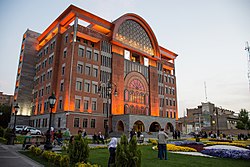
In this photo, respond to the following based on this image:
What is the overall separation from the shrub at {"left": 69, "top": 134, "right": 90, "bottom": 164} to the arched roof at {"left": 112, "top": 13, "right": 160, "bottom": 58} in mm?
35887

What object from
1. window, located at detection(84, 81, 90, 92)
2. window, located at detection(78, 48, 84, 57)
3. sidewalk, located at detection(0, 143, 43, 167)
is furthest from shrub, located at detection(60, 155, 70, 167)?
window, located at detection(78, 48, 84, 57)

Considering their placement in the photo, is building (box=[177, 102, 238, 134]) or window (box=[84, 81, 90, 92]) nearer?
window (box=[84, 81, 90, 92])

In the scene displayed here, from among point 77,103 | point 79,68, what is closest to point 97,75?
point 79,68

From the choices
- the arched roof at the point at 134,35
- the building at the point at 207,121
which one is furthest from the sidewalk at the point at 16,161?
the building at the point at 207,121

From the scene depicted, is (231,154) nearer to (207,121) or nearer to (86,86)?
(86,86)

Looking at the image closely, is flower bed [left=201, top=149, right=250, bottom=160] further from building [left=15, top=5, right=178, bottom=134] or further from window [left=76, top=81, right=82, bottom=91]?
window [left=76, top=81, right=82, bottom=91]

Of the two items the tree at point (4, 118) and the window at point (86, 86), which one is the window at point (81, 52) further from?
the tree at point (4, 118)

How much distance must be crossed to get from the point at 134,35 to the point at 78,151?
44048mm

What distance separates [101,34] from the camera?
137ft

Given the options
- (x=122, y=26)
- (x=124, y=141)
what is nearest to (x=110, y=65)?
(x=122, y=26)

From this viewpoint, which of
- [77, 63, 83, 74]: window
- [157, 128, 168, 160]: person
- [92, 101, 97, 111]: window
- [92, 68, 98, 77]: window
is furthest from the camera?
[92, 68, 98, 77]: window

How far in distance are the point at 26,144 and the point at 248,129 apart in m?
63.5

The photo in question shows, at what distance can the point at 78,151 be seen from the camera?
8305 mm

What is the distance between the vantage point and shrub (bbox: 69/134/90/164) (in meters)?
8.24
